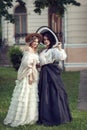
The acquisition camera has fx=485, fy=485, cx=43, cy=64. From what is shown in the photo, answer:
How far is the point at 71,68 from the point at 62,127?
12834 millimetres

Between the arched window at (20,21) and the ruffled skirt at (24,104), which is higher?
the ruffled skirt at (24,104)

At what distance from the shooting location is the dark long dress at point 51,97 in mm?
9570

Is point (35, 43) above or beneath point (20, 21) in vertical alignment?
above

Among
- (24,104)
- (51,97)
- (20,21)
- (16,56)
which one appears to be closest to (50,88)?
(51,97)

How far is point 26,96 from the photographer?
9.46m

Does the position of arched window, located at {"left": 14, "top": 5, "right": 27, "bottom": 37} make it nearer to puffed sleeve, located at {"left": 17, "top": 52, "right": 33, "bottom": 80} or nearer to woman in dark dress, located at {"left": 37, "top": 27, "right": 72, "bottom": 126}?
woman in dark dress, located at {"left": 37, "top": 27, "right": 72, "bottom": 126}

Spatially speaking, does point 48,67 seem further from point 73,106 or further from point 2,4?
point 2,4

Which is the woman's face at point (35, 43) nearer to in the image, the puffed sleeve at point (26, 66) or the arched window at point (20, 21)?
the puffed sleeve at point (26, 66)

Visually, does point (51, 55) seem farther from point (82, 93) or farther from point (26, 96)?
point (82, 93)

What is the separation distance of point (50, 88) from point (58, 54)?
0.74 metres

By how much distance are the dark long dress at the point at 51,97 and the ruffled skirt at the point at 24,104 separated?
138mm

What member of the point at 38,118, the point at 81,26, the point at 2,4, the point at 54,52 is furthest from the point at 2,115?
the point at 81,26

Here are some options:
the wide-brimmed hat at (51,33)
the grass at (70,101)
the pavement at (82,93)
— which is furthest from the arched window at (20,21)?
the wide-brimmed hat at (51,33)

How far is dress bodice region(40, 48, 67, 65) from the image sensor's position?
30.8 ft
